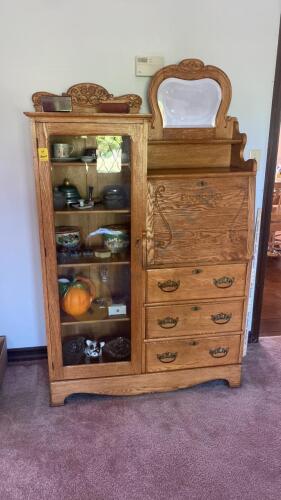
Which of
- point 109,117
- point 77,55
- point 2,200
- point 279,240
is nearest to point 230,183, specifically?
point 109,117

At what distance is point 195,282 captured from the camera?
208 cm

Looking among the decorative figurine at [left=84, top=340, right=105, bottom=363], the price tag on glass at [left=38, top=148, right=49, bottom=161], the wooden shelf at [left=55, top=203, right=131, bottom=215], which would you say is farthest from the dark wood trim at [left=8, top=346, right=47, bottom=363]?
the price tag on glass at [left=38, top=148, right=49, bottom=161]

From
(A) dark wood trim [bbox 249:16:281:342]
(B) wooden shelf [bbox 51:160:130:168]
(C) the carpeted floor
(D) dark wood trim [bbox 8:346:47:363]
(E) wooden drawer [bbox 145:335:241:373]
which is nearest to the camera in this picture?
(C) the carpeted floor

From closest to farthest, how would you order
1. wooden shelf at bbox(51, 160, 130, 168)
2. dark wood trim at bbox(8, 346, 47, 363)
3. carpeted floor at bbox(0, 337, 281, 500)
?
carpeted floor at bbox(0, 337, 281, 500)
wooden shelf at bbox(51, 160, 130, 168)
dark wood trim at bbox(8, 346, 47, 363)

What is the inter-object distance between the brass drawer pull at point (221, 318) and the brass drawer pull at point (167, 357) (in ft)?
0.91

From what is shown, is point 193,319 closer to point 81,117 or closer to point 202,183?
point 202,183

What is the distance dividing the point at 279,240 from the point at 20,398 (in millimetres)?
3793

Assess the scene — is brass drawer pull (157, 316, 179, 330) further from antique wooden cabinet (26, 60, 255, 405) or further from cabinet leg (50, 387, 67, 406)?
cabinet leg (50, 387, 67, 406)

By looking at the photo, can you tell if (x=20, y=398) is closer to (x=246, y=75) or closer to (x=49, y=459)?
(x=49, y=459)

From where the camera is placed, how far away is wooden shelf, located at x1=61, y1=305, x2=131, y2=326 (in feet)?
6.87

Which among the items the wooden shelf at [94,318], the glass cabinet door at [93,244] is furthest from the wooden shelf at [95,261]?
the wooden shelf at [94,318]

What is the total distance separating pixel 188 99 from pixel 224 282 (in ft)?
3.29

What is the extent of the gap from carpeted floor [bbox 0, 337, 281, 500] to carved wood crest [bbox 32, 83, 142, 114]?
5.09ft

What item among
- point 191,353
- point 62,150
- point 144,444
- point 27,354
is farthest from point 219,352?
point 62,150
